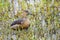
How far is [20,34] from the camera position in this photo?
3838mm

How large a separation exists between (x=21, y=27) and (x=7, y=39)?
364 mm

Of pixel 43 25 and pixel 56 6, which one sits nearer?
pixel 43 25

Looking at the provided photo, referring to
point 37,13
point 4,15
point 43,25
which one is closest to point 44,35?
point 43,25

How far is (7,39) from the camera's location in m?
3.76

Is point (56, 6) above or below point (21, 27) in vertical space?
above

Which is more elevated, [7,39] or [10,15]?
[10,15]

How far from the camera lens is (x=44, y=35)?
12.6ft

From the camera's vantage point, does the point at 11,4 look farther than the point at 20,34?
Yes

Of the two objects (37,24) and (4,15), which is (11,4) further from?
(37,24)

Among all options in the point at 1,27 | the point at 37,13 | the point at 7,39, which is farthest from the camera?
the point at 37,13

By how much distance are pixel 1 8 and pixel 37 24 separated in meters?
0.81

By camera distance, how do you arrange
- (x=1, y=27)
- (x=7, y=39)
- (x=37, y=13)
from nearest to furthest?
1. (x=7, y=39)
2. (x=1, y=27)
3. (x=37, y=13)

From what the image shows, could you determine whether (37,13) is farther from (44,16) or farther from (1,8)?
(1,8)

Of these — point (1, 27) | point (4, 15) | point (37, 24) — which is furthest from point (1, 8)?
point (37, 24)
